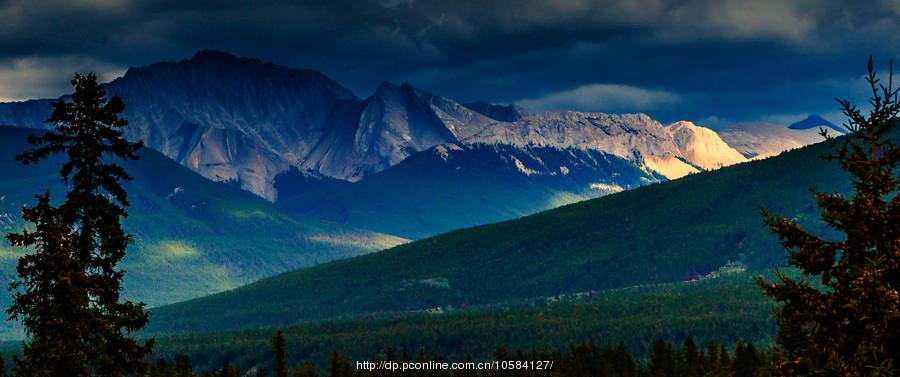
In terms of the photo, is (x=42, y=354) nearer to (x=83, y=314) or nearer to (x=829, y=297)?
(x=83, y=314)

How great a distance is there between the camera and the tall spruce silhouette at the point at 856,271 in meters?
33.6

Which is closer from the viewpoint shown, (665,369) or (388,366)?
(665,369)

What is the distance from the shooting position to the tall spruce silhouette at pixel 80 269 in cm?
4881

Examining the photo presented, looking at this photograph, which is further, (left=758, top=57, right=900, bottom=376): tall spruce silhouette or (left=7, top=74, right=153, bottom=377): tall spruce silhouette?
(left=7, top=74, right=153, bottom=377): tall spruce silhouette

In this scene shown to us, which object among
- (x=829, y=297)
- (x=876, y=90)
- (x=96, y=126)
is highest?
(x=96, y=126)

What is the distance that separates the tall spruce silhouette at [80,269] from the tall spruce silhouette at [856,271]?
28368mm

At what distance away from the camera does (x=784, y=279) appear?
114 ft

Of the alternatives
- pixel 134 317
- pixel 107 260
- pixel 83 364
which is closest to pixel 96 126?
pixel 107 260

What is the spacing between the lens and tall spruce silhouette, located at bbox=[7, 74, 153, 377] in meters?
48.8

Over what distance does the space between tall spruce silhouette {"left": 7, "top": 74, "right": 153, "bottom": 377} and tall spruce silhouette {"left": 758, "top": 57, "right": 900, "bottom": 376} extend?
28.4 m

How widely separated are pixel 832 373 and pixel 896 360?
185cm

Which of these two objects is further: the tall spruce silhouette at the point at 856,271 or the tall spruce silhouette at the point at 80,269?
the tall spruce silhouette at the point at 80,269

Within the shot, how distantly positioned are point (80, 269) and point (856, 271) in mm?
31948

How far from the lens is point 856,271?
34.3 metres
